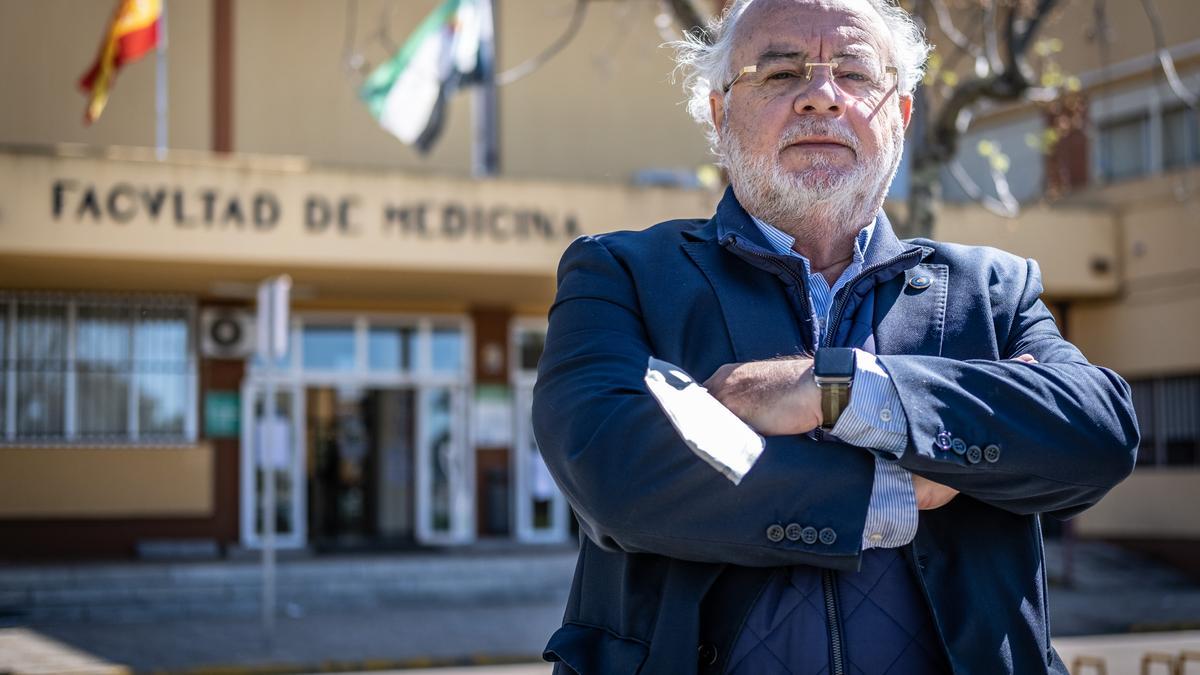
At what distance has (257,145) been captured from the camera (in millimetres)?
20156

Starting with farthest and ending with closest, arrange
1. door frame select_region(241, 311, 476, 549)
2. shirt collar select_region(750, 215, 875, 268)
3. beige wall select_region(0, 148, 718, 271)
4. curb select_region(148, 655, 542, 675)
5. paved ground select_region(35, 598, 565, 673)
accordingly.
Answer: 1. door frame select_region(241, 311, 476, 549)
2. beige wall select_region(0, 148, 718, 271)
3. paved ground select_region(35, 598, 565, 673)
4. curb select_region(148, 655, 542, 675)
5. shirt collar select_region(750, 215, 875, 268)

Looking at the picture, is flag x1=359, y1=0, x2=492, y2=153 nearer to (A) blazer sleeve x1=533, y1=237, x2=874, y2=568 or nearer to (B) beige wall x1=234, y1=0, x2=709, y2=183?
(B) beige wall x1=234, y1=0, x2=709, y2=183

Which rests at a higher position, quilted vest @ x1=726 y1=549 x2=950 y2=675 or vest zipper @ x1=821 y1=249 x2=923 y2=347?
vest zipper @ x1=821 y1=249 x2=923 y2=347

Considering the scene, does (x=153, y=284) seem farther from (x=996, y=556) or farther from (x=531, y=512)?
(x=996, y=556)

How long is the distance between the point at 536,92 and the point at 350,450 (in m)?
5.95

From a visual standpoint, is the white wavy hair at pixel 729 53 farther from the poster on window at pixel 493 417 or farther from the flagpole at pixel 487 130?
the poster on window at pixel 493 417

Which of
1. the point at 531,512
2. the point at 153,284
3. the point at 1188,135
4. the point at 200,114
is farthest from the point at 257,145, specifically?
the point at 1188,135

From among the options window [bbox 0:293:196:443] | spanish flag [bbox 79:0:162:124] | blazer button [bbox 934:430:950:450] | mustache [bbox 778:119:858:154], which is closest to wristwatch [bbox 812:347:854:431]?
blazer button [bbox 934:430:950:450]

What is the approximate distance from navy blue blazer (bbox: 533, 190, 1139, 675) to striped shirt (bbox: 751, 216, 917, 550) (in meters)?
0.02

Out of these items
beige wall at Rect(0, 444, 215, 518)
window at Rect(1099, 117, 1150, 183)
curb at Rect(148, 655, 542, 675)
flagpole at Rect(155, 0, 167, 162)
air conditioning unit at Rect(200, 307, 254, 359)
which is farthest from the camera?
window at Rect(1099, 117, 1150, 183)

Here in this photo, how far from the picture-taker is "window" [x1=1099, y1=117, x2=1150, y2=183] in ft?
65.9

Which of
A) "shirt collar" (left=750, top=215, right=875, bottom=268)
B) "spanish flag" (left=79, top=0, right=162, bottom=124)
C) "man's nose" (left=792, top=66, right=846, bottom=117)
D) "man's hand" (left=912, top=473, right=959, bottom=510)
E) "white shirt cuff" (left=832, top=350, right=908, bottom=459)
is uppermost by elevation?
"spanish flag" (left=79, top=0, right=162, bottom=124)

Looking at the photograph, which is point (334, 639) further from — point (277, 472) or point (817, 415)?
point (817, 415)

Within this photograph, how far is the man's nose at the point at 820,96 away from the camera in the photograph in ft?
7.25
